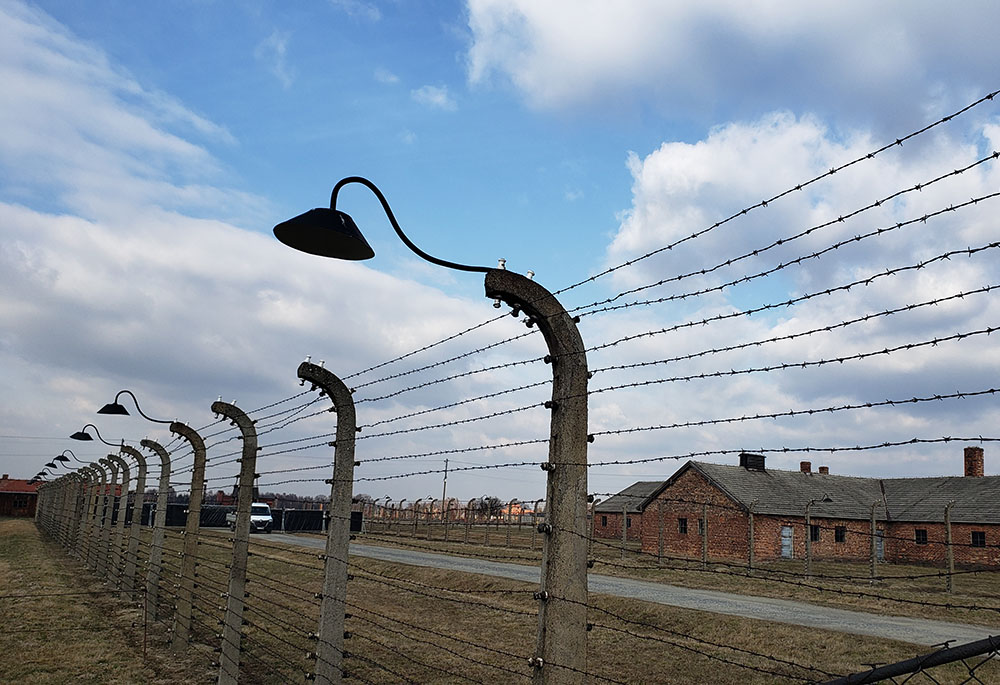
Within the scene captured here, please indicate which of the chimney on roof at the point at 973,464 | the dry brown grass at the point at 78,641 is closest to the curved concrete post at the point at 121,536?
the dry brown grass at the point at 78,641

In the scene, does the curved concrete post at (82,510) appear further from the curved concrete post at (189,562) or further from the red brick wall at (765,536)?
the red brick wall at (765,536)

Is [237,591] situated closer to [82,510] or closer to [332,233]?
[332,233]

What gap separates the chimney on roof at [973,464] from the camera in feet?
142

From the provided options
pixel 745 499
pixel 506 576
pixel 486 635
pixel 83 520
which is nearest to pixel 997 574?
pixel 745 499

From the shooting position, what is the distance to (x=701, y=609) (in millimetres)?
15938

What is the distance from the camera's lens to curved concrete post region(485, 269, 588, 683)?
409 cm

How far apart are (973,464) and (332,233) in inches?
1886

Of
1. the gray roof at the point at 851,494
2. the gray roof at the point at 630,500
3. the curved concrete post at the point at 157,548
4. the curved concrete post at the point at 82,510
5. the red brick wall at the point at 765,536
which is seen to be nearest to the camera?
the curved concrete post at the point at 157,548

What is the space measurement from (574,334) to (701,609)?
13.3 metres

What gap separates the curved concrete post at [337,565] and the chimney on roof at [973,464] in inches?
1806

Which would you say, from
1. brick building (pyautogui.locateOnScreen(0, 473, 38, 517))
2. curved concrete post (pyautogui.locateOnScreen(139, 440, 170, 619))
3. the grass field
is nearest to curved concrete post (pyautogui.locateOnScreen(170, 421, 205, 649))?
the grass field

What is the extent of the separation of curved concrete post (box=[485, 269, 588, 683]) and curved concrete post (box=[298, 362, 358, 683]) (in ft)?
8.44

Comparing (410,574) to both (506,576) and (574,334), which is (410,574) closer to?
(506,576)

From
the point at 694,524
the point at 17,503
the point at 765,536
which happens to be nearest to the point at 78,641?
the point at 765,536
